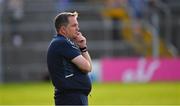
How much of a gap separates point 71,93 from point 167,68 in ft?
56.8

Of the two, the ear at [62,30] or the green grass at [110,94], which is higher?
the ear at [62,30]

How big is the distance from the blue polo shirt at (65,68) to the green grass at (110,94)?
9.23 meters

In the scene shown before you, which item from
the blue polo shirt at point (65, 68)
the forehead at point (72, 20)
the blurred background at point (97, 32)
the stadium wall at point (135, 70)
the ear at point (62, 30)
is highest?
the forehead at point (72, 20)

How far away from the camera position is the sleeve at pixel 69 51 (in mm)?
10039

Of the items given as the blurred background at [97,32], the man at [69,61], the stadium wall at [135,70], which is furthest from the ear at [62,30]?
the blurred background at [97,32]

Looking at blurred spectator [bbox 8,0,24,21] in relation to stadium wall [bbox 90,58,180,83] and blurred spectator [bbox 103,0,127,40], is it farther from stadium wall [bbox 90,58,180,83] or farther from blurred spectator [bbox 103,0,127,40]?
stadium wall [bbox 90,58,180,83]

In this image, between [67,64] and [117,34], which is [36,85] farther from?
[67,64]

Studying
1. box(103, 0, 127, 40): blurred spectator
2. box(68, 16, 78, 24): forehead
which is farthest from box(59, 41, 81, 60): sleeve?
box(103, 0, 127, 40): blurred spectator

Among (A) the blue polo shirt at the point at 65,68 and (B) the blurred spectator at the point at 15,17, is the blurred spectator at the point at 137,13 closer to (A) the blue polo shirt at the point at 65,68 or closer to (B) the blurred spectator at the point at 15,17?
(B) the blurred spectator at the point at 15,17

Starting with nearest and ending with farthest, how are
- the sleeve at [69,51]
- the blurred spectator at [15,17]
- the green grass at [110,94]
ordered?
the sleeve at [69,51] < the green grass at [110,94] < the blurred spectator at [15,17]

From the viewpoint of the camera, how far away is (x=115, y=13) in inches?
1147

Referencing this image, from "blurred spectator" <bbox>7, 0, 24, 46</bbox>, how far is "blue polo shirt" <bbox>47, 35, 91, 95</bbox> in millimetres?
18783

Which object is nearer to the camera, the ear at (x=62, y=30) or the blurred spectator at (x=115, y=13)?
the ear at (x=62, y=30)

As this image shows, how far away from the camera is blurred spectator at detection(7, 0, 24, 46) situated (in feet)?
94.6
